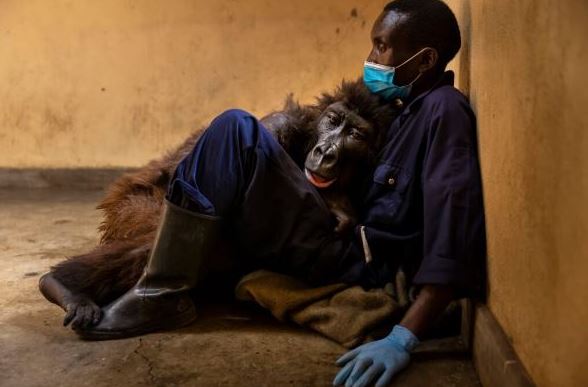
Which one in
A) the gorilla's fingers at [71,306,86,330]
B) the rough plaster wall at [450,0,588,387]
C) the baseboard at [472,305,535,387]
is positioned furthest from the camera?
the gorilla's fingers at [71,306,86,330]

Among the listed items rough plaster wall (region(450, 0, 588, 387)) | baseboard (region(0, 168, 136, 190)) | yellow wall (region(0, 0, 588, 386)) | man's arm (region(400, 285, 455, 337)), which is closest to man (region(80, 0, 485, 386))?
man's arm (region(400, 285, 455, 337))

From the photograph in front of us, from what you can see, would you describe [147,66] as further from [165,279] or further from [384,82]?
[165,279]

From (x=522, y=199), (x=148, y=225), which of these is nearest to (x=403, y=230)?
(x=522, y=199)

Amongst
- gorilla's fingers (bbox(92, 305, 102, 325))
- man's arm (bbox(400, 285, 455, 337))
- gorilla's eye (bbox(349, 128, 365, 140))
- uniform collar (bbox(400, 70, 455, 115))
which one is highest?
uniform collar (bbox(400, 70, 455, 115))

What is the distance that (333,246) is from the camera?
1983mm

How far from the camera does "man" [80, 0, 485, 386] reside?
5.65 feet

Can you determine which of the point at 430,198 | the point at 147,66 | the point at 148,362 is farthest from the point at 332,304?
the point at 147,66

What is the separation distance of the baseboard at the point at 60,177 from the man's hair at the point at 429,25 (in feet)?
9.59

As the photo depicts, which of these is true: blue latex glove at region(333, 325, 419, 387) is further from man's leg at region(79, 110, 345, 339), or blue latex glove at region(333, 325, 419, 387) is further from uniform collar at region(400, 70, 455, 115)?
uniform collar at region(400, 70, 455, 115)

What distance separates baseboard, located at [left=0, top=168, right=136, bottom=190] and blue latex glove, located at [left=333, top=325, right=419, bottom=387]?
10.5ft

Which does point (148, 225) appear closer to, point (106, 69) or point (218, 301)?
point (218, 301)

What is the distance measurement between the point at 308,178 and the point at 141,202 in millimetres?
576

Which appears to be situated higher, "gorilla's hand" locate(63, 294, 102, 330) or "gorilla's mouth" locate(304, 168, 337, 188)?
"gorilla's mouth" locate(304, 168, 337, 188)

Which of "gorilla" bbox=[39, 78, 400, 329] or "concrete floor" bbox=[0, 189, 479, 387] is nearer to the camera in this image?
"concrete floor" bbox=[0, 189, 479, 387]
